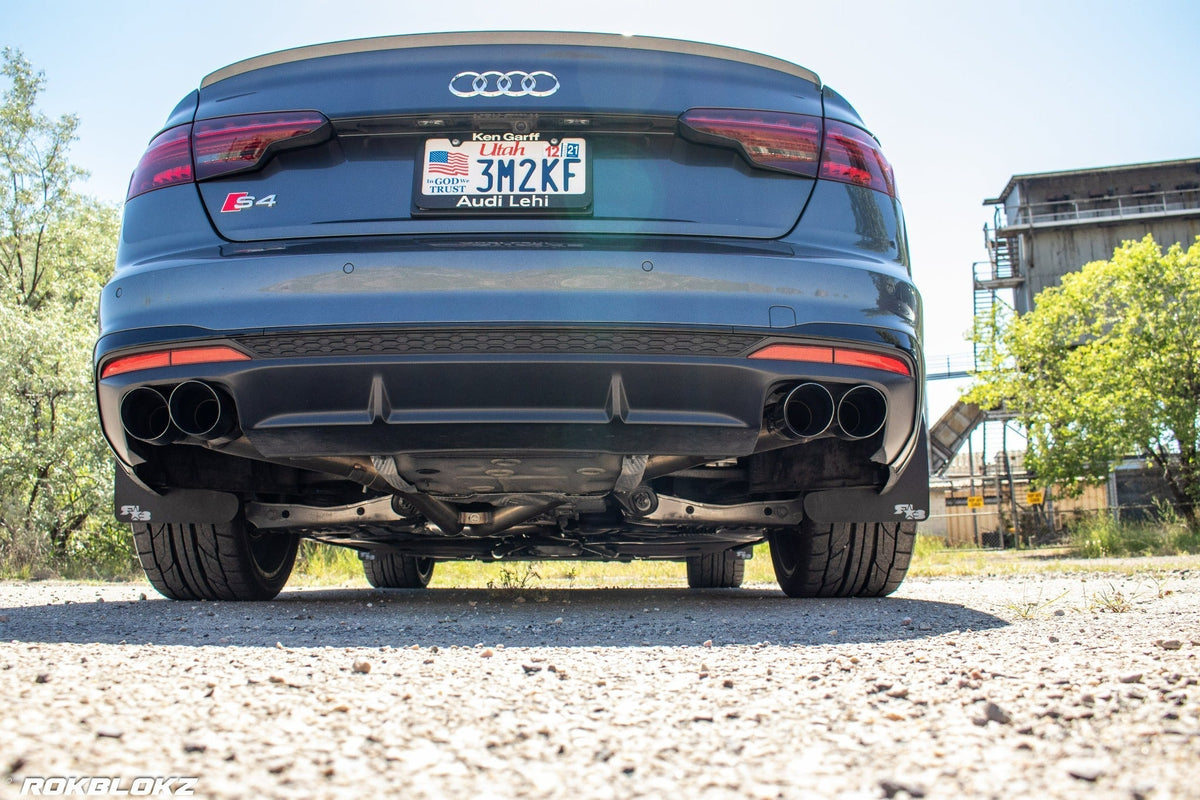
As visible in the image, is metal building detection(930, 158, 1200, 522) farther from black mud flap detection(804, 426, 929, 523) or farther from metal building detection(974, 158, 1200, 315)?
black mud flap detection(804, 426, 929, 523)

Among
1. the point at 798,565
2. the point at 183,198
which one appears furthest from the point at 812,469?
the point at 183,198

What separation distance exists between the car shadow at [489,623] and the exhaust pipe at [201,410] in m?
0.54

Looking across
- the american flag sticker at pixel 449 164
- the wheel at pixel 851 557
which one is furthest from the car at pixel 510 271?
the wheel at pixel 851 557

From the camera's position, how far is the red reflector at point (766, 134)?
9.28 ft

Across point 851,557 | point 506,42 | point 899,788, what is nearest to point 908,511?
point 851,557

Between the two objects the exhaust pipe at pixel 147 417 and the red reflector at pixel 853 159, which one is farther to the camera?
the red reflector at pixel 853 159

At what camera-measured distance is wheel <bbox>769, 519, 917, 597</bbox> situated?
12.0 feet

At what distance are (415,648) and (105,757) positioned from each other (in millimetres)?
1078

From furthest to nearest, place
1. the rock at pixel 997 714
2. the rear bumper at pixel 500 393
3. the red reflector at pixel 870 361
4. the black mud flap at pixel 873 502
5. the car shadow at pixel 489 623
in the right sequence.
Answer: the black mud flap at pixel 873 502 → the red reflector at pixel 870 361 → the rear bumper at pixel 500 393 → the car shadow at pixel 489 623 → the rock at pixel 997 714

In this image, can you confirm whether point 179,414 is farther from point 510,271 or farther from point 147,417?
point 510,271

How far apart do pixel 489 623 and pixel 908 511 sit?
1.44 meters

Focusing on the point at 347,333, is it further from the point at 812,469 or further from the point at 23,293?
the point at 23,293

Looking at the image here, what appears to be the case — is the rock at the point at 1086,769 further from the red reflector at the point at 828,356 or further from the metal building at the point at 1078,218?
the metal building at the point at 1078,218

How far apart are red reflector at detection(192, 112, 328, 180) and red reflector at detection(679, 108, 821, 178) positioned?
1076mm
